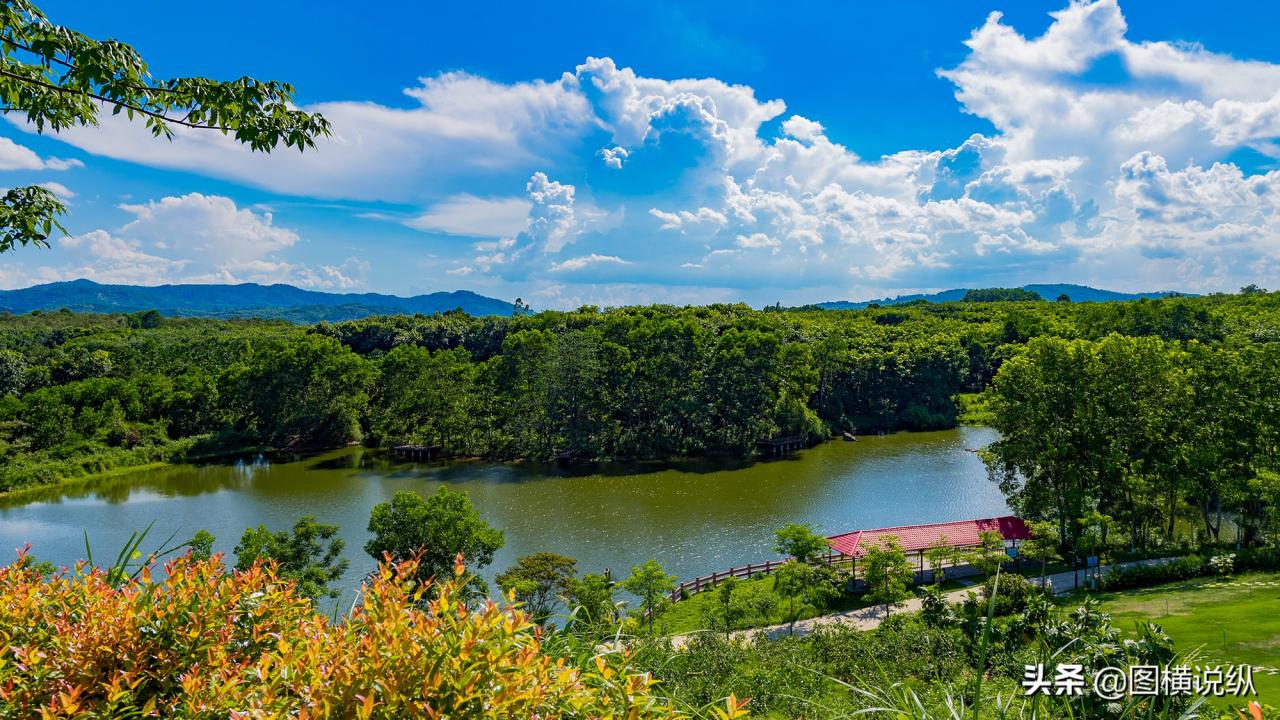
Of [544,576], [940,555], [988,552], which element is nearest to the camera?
→ [544,576]

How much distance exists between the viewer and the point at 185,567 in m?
3.04

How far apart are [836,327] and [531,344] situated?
29.7 metres

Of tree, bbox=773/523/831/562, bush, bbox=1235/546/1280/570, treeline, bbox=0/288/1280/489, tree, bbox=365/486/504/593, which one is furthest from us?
treeline, bbox=0/288/1280/489

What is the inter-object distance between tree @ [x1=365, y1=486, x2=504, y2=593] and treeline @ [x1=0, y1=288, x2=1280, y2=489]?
68.5 feet

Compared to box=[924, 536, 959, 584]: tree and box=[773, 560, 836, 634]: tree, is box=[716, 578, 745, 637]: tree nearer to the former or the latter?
box=[773, 560, 836, 634]: tree

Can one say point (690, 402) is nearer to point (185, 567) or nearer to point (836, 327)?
point (836, 327)

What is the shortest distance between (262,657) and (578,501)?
2718 centimetres

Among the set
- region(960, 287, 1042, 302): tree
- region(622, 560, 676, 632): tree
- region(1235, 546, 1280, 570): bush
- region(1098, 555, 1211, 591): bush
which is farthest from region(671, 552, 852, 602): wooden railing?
region(960, 287, 1042, 302): tree

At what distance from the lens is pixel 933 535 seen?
20531 millimetres

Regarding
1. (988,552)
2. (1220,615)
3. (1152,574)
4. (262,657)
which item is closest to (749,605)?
(988,552)

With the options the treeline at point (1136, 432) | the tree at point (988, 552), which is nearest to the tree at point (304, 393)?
the tree at point (988, 552)

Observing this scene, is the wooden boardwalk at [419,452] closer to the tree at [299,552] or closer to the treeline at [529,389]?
the treeline at [529,389]

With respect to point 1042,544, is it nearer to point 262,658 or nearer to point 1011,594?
point 1011,594

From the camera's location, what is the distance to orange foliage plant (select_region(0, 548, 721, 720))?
2.05 m
